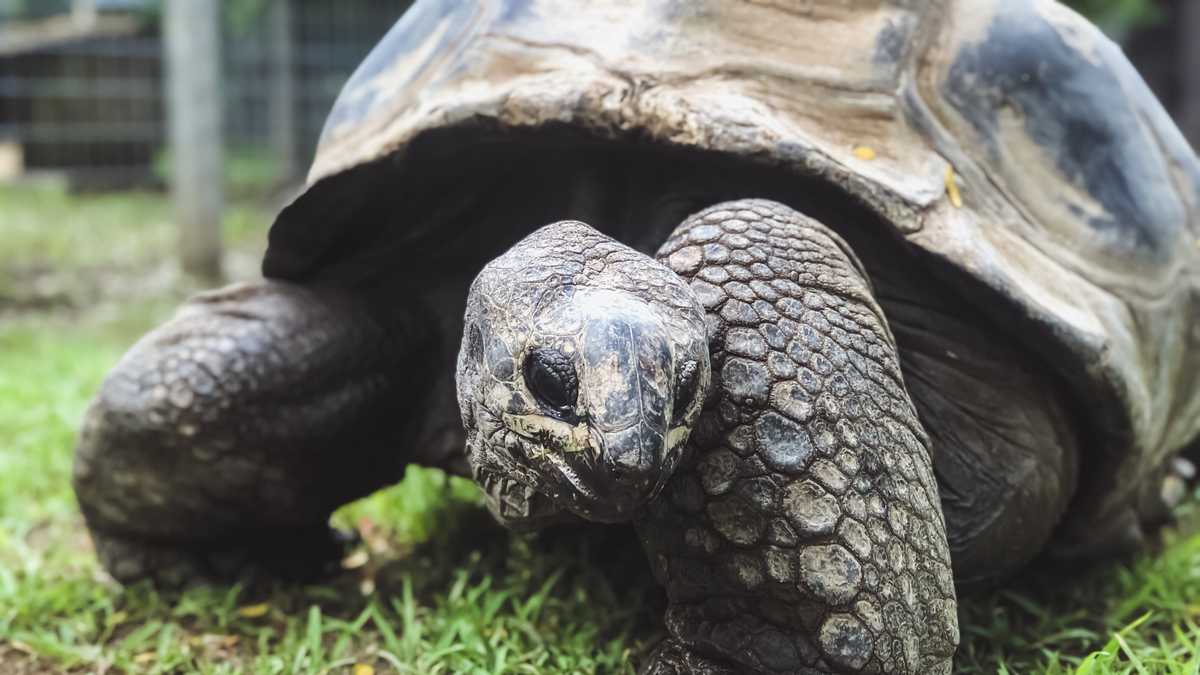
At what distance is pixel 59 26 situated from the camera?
10562mm

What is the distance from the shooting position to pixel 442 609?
2.17 m

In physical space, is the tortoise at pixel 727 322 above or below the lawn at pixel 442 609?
above

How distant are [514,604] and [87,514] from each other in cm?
93

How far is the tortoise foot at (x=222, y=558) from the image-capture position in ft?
7.69

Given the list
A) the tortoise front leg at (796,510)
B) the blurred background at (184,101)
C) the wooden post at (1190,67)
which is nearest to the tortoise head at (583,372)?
the tortoise front leg at (796,510)

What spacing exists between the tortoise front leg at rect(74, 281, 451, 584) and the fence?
6.53m

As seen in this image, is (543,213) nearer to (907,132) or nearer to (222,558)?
(907,132)

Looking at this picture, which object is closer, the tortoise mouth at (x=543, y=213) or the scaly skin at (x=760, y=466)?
the scaly skin at (x=760, y=466)

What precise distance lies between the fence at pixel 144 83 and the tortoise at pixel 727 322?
659 centimetres

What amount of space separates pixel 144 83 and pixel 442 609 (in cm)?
903

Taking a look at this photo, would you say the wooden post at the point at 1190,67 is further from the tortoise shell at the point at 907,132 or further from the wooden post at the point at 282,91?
the tortoise shell at the point at 907,132

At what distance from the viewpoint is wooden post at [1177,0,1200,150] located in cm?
999

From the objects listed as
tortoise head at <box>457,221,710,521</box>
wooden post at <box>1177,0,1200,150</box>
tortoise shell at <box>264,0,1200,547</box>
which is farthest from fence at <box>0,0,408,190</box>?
tortoise head at <box>457,221,710,521</box>

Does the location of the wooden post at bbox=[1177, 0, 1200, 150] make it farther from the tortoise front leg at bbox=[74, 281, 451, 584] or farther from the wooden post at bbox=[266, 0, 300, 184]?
the tortoise front leg at bbox=[74, 281, 451, 584]
